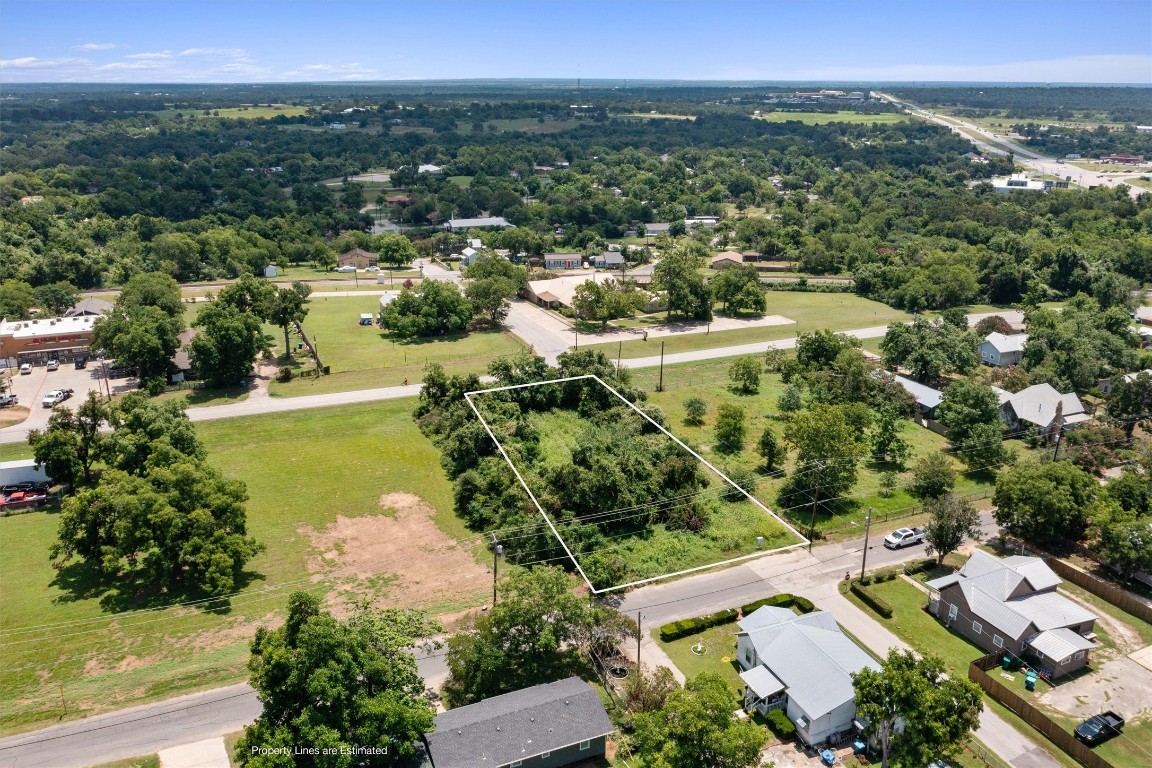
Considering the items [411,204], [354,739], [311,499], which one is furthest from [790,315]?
[411,204]

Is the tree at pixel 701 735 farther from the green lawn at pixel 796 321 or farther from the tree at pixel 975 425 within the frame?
the green lawn at pixel 796 321

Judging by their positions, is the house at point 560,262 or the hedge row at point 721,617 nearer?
the hedge row at point 721,617

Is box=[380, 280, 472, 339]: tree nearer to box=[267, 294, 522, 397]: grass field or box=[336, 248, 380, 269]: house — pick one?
box=[267, 294, 522, 397]: grass field

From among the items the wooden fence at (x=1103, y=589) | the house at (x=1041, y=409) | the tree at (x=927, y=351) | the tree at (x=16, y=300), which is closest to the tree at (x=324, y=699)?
the wooden fence at (x=1103, y=589)

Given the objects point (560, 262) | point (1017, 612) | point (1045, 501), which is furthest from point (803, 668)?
point (560, 262)
